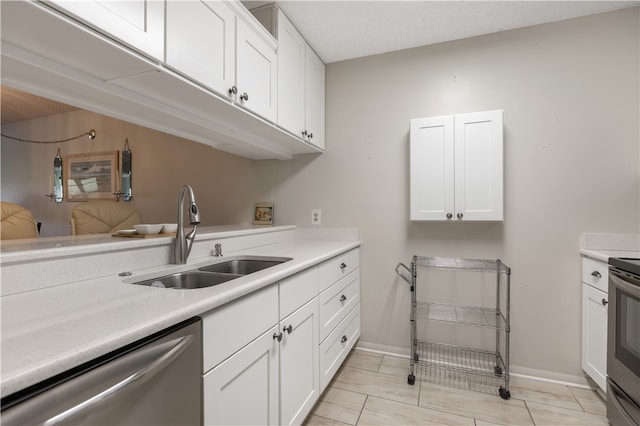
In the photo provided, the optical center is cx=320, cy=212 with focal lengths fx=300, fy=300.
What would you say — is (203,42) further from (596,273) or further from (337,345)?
(596,273)

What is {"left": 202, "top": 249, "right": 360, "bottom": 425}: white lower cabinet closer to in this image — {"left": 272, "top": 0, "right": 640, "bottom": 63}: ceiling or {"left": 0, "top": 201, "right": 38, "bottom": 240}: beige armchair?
{"left": 272, "top": 0, "right": 640, "bottom": 63}: ceiling

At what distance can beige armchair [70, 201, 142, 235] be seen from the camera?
7.76 feet

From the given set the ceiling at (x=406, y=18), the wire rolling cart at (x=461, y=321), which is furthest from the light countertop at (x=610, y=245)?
the ceiling at (x=406, y=18)

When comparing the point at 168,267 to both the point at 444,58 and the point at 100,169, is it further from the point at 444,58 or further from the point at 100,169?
the point at 100,169

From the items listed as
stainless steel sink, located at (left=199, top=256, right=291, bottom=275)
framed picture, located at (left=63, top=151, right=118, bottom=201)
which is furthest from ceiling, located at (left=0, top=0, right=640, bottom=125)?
framed picture, located at (left=63, top=151, right=118, bottom=201)

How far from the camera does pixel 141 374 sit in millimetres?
646

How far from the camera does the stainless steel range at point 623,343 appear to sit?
1.30 metres

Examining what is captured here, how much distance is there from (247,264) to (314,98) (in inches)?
54.3

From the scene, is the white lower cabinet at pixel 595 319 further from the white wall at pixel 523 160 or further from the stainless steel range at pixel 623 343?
the stainless steel range at pixel 623 343

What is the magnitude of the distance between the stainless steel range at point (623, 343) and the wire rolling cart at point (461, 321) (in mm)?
479

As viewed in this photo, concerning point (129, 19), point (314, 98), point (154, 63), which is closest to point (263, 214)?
point (314, 98)

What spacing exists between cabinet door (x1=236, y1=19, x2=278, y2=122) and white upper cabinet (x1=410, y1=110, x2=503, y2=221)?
103cm

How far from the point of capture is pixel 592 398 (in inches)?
70.6

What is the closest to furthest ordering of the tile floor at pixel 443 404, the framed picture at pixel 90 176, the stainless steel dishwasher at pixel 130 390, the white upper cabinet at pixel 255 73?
the stainless steel dishwasher at pixel 130 390 < the white upper cabinet at pixel 255 73 < the tile floor at pixel 443 404 < the framed picture at pixel 90 176
